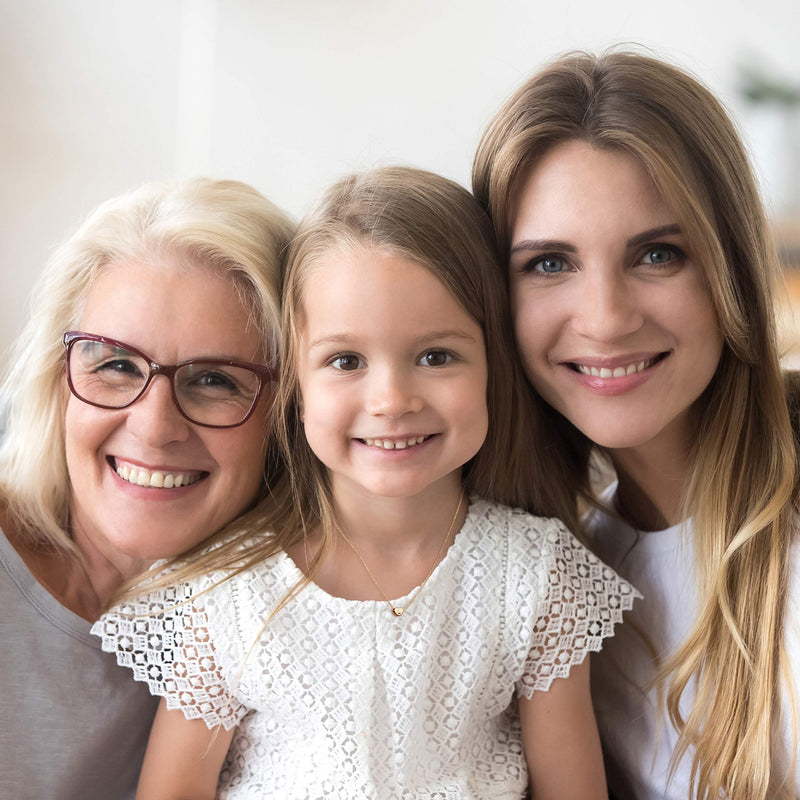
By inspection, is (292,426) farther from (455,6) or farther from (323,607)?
(455,6)

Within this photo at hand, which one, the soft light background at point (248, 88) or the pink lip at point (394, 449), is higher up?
the soft light background at point (248, 88)

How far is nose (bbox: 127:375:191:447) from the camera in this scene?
1396 millimetres

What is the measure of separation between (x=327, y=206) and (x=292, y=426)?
1.17 ft

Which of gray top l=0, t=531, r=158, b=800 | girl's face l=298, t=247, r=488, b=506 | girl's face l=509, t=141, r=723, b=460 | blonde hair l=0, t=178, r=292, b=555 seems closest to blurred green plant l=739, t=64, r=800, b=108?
girl's face l=509, t=141, r=723, b=460

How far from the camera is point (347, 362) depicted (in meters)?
1.35

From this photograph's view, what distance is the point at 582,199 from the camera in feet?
4.52

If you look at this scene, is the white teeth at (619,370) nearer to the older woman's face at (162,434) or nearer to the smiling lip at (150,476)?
the older woman's face at (162,434)

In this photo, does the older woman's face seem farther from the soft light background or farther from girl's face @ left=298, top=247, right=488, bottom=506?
the soft light background

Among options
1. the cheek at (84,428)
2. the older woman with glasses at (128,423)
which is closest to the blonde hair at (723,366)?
the older woman with glasses at (128,423)

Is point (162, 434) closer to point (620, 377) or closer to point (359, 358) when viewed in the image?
point (359, 358)

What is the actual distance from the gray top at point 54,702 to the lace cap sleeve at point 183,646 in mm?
95

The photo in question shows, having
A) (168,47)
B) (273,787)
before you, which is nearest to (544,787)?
(273,787)

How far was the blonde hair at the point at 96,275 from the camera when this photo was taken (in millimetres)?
1465

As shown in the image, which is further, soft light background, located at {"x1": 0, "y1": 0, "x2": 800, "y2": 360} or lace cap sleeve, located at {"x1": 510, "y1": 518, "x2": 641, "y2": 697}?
soft light background, located at {"x1": 0, "y1": 0, "x2": 800, "y2": 360}
